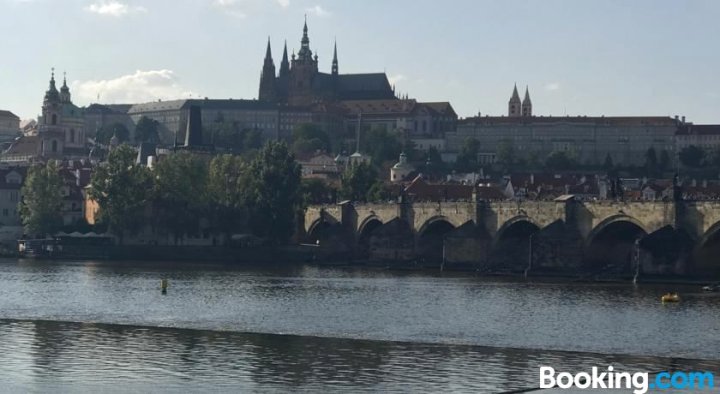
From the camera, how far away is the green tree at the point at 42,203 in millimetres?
144750

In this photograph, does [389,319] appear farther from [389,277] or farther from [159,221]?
[159,221]

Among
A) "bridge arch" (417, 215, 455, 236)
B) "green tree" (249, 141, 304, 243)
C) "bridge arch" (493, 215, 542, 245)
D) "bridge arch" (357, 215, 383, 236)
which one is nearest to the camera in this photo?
"bridge arch" (493, 215, 542, 245)

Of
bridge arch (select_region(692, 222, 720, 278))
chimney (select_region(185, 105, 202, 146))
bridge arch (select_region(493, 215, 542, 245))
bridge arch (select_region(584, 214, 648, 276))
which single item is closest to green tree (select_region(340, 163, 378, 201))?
chimney (select_region(185, 105, 202, 146))

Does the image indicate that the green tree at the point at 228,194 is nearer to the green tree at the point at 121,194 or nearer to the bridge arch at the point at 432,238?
the green tree at the point at 121,194

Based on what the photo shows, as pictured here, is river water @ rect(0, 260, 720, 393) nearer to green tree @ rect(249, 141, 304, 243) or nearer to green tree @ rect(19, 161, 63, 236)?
green tree @ rect(249, 141, 304, 243)

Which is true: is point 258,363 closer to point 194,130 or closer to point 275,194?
point 275,194

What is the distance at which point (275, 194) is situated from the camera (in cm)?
13738

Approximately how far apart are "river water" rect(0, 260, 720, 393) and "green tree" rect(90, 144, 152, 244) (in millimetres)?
35654

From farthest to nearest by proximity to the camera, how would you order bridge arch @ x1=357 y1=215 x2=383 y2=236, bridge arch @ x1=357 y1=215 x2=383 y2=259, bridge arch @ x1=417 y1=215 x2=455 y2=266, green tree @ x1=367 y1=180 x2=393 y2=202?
1. green tree @ x1=367 y1=180 x2=393 y2=202
2. bridge arch @ x1=357 y1=215 x2=383 y2=236
3. bridge arch @ x1=357 y1=215 x2=383 y2=259
4. bridge arch @ x1=417 y1=215 x2=455 y2=266

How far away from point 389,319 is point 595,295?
19466 millimetres

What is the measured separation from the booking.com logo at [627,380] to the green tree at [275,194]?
8571cm

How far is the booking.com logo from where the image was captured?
152ft

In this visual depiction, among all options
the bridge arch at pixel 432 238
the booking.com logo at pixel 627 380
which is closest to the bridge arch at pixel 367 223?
the bridge arch at pixel 432 238

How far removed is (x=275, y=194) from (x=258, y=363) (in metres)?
84.6
